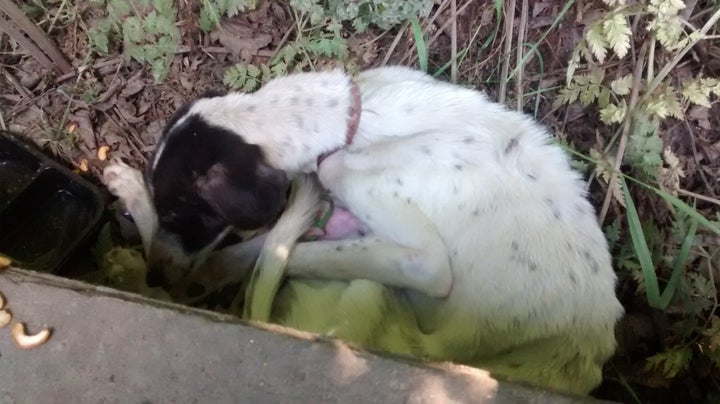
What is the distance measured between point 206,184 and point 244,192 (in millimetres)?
145

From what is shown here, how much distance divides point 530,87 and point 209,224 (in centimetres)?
160

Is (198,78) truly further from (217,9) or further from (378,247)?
(378,247)

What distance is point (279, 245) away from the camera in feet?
8.86

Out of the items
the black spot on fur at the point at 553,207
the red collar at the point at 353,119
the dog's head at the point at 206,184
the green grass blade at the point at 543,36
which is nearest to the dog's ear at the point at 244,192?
the dog's head at the point at 206,184

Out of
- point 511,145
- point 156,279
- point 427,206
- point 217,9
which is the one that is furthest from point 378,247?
point 217,9

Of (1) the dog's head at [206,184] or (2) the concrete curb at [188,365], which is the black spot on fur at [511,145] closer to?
(1) the dog's head at [206,184]

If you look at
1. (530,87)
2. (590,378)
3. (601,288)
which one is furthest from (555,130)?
(590,378)

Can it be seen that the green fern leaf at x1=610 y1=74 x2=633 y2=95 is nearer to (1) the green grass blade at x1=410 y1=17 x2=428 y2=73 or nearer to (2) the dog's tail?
(1) the green grass blade at x1=410 y1=17 x2=428 y2=73

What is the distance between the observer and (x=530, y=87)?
129 inches

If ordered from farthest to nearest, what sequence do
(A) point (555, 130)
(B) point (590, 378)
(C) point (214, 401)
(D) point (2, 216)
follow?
(A) point (555, 130) → (D) point (2, 216) → (B) point (590, 378) → (C) point (214, 401)

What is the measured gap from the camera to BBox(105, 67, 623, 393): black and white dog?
2.52m

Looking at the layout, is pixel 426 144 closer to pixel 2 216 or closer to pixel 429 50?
pixel 429 50

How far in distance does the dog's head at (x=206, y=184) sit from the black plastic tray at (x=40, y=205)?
59 centimetres

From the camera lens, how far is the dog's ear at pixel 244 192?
96.5 inches
